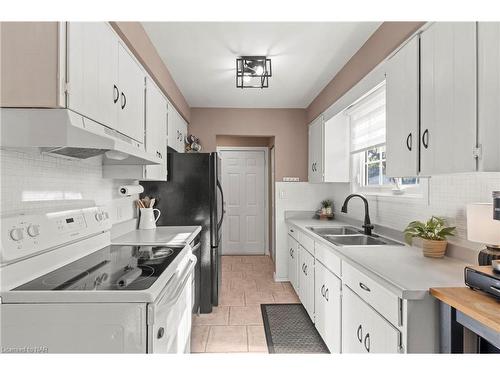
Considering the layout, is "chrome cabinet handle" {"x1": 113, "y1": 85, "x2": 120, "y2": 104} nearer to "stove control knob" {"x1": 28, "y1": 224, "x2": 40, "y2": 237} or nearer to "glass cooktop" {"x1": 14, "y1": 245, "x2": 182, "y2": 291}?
"stove control knob" {"x1": 28, "y1": 224, "x2": 40, "y2": 237}

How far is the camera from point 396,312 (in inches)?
47.3

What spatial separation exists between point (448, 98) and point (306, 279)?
6.62 ft

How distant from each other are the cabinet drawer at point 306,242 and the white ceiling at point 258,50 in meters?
1.64

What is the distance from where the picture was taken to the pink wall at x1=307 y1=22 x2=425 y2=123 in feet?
5.75

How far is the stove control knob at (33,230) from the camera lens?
1.18 m

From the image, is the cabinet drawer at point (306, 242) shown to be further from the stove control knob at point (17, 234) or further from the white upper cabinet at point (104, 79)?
the stove control knob at point (17, 234)

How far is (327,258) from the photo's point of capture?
84.5 inches

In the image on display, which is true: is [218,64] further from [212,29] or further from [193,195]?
[193,195]

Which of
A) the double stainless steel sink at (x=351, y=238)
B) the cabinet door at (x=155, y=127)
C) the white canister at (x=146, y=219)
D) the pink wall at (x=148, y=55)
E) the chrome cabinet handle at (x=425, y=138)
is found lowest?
the double stainless steel sink at (x=351, y=238)

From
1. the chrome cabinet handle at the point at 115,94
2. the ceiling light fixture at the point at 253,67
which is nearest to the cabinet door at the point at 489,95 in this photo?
the ceiling light fixture at the point at 253,67

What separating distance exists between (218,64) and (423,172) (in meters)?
1.98

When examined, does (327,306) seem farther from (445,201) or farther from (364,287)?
(445,201)

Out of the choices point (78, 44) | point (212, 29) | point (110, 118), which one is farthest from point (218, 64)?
point (78, 44)

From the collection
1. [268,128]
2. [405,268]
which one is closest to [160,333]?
[405,268]
